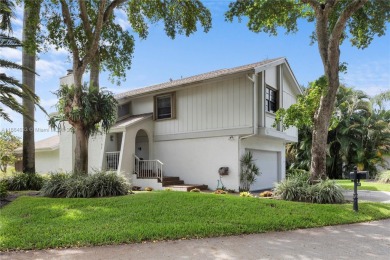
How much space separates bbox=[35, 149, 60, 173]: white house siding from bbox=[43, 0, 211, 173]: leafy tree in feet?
25.6

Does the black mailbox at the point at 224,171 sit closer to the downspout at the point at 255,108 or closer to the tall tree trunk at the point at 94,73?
the downspout at the point at 255,108

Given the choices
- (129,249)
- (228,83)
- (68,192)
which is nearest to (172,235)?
(129,249)

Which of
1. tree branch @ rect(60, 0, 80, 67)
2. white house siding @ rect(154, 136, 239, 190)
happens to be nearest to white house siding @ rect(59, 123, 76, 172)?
white house siding @ rect(154, 136, 239, 190)

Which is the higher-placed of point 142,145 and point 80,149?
point 142,145

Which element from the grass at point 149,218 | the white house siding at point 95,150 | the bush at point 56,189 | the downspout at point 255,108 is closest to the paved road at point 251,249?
the grass at point 149,218

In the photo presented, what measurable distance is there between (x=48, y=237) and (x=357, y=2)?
499 inches

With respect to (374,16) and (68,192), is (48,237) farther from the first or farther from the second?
(374,16)

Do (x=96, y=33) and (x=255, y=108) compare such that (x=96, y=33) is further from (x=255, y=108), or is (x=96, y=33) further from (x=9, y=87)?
(x=255, y=108)

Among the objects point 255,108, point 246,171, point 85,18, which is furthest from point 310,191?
point 85,18

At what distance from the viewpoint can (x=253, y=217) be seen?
25.4 feet

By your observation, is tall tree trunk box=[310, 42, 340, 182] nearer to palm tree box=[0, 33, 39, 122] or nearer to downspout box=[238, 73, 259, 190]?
downspout box=[238, 73, 259, 190]

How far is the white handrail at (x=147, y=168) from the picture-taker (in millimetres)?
Answer: 15926

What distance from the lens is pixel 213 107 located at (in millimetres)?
15438

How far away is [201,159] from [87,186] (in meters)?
6.23
